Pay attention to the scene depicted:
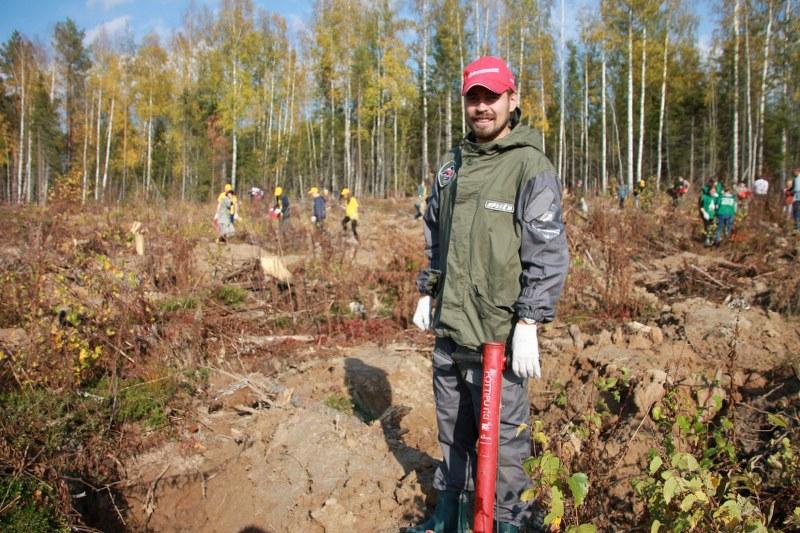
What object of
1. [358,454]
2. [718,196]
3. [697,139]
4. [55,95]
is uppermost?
[55,95]

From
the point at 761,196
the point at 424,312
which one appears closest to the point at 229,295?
the point at 424,312

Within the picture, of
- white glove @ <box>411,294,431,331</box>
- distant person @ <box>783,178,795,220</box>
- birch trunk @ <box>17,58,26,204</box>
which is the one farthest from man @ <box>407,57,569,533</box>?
birch trunk @ <box>17,58,26,204</box>

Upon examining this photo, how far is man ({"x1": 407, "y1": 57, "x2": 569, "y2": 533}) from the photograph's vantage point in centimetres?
210

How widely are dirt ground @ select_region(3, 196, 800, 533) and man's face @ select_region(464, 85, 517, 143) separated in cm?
148

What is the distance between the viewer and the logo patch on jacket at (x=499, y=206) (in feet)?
7.14

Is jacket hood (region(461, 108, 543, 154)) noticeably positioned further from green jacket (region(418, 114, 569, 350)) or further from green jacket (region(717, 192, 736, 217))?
green jacket (region(717, 192, 736, 217))

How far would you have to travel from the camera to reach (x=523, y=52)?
23797 millimetres

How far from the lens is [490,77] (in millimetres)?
2156

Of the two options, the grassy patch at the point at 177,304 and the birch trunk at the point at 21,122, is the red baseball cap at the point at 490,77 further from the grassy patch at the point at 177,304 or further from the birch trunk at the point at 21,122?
the birch trunk at the point at 21,122

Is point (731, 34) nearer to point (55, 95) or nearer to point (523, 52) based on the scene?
point (523, 52)

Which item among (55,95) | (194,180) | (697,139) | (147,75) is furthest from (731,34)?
(55,95)

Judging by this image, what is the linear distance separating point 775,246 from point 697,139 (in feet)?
101

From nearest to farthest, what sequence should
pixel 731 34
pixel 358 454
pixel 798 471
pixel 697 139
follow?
pixel 798 471, pixel 358 454, pixel 731 34, pixel 697 139

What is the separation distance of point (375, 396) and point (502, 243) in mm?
2735
